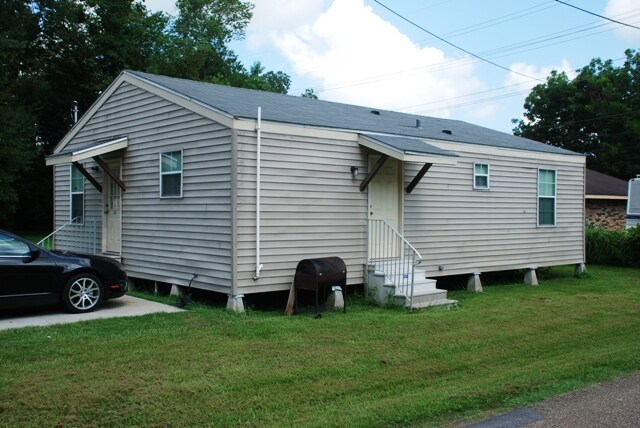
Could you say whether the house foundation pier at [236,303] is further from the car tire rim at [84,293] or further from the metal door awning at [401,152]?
the metal door awning at [401,152]

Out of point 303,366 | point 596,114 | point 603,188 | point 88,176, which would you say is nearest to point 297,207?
point 303,366

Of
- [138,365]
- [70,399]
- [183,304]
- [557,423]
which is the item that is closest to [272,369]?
[138,365]

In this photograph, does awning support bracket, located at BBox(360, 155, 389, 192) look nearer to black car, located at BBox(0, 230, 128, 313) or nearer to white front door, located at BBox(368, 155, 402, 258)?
white front door, located at BBox(368, 155, 402, 258)

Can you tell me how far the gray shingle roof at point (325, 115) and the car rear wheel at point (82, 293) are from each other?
320cm

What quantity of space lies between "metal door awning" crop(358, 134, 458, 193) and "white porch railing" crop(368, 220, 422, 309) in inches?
35.1

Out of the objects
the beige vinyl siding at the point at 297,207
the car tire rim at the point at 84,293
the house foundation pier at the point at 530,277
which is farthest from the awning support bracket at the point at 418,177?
the car tire rim at the point at 84,293

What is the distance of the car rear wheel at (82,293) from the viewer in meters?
8.68

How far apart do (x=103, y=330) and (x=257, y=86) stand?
101 feet

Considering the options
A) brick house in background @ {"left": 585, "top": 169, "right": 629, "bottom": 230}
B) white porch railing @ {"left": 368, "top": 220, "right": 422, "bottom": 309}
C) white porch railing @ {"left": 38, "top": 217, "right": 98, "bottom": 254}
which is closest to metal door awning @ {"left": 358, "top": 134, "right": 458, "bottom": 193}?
white porch railing @ {"left": 368, "top": 220, "right": 422, "bottom": 309}

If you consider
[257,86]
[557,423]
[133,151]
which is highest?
[257,86]

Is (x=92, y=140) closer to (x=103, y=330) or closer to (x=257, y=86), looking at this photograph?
(x=103, y=330)

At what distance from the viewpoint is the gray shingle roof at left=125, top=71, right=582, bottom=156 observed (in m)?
9.83

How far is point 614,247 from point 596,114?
21.2 metres

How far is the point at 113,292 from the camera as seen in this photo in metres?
9.21
